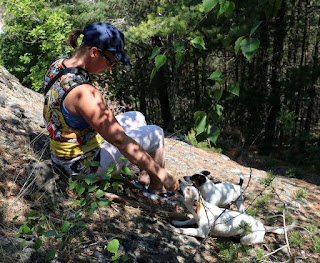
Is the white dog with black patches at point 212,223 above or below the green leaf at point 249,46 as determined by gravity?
below

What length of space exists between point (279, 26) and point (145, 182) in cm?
1085

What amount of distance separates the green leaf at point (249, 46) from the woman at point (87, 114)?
3.88 ft

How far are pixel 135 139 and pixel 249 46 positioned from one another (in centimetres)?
171

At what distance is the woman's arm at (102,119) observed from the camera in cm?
190

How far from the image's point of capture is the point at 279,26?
11305 mm

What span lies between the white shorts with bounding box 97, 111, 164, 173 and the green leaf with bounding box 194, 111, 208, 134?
143 centimetres

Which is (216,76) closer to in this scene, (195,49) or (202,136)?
(202,136)

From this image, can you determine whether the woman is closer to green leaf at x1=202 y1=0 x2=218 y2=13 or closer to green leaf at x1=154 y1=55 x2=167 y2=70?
green leaf at x1=154 y1=55 x2=167 y2=70

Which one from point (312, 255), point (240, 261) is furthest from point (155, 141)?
point (312, 255)

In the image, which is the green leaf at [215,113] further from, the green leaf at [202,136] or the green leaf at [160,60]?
the green leaf at [160,60]

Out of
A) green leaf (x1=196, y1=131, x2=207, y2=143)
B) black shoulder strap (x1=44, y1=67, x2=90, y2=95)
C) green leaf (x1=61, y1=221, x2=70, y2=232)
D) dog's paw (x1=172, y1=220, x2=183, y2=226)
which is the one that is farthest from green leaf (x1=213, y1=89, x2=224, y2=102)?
dog's paw (x1=172, y1=220, x2=183, y2=226)

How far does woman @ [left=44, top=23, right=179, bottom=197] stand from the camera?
1.93 meters

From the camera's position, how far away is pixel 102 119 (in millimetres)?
1903

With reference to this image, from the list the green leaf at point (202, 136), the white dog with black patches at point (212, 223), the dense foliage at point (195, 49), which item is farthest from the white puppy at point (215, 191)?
the dense foliage at point (195, 49)
